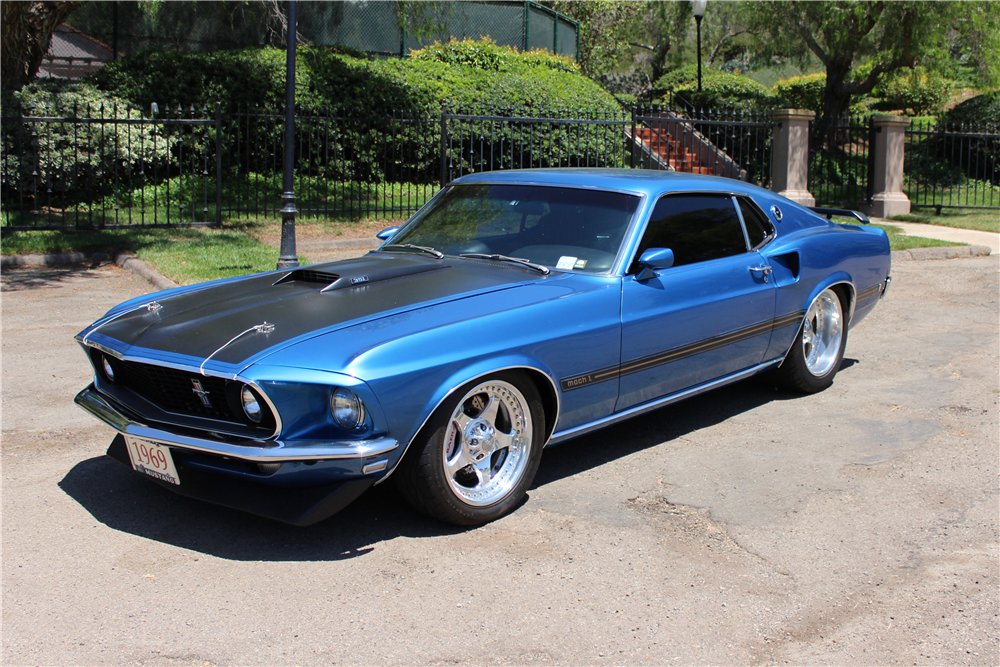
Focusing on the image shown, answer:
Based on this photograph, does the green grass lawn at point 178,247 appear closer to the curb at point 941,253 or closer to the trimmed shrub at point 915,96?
the curb at point 941,253

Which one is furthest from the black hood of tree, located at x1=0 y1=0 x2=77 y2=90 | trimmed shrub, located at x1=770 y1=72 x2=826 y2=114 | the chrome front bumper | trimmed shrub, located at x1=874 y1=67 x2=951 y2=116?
trimmed shrub, located at x1=874 y1=67 x2=951 y2=116

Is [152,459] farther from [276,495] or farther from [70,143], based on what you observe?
[70,143]

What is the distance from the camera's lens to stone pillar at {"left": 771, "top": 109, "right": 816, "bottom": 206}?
17017 millimetres

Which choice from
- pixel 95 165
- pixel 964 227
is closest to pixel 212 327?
pixel 95 165

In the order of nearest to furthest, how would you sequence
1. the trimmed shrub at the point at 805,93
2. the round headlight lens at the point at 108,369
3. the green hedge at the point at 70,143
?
the round headlight lens at the point at 108,369, the green hedge at the point at 70,143, the trimmed shrub at the point at 805,93

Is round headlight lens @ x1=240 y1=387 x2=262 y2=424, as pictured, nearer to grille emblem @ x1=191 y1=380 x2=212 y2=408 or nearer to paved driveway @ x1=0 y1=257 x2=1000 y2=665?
grille emblem @ x1=191 y1=380 x2=212 y2=408

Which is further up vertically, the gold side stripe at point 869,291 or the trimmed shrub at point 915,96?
the trimmed shrub at point 915,96

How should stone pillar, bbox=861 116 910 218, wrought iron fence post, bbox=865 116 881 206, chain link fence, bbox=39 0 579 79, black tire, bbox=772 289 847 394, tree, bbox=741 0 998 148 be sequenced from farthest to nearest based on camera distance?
chain link fence, bbox=39 0 579 79 < tree, bbox=741 0 998 148 < wrought iron fence post, bbox=865 116 881 206 < stone pillar, bbox=861 116 910 218 < black tire, bbox=772 289 847 394

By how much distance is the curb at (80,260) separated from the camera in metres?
10.5

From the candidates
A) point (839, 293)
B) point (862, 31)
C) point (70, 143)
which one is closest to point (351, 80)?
point (70, 143)

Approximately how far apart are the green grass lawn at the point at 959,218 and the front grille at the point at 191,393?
51.4ft

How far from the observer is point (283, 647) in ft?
9.74

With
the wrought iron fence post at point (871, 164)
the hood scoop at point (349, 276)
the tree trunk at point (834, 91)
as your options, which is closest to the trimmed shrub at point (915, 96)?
the tree trunk at point (834, 91)

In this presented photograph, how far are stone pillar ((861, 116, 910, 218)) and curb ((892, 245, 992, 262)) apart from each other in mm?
4747
